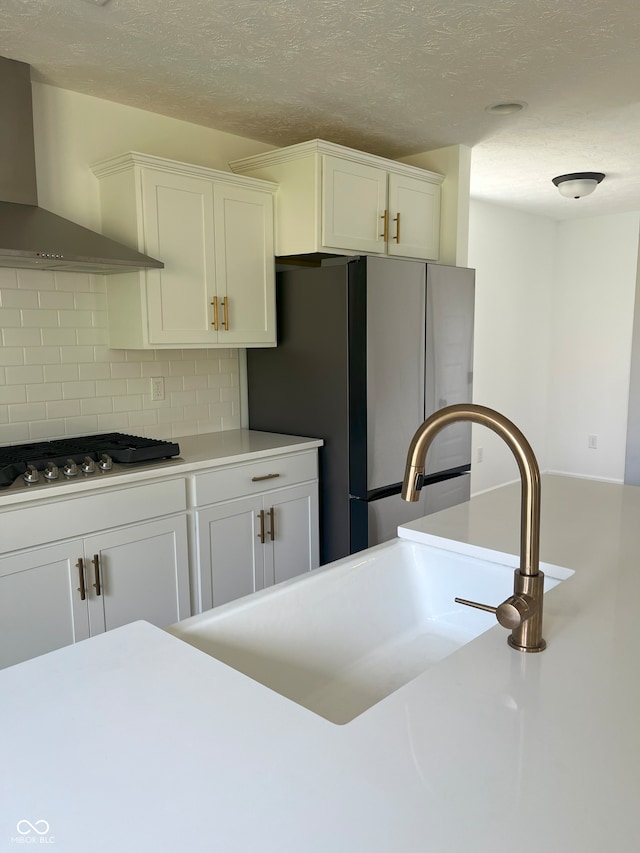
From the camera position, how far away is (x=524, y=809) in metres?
0.69

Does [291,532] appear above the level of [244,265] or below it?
below

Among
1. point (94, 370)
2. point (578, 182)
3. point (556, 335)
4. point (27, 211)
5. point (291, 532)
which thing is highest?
point (578, 182)

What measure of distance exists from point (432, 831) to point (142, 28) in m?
2.38

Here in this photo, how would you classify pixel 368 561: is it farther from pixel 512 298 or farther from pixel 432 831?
pixel 512 298

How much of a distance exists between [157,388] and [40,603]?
1.26 meters

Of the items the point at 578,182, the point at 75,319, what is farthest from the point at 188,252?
the point at 578,182

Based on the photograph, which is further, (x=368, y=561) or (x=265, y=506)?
(x=265, y=506)

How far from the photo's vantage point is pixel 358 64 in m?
2.48

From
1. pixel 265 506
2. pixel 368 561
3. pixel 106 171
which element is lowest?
pixel 265 506

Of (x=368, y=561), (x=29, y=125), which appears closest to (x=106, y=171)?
(x=29, y=125)

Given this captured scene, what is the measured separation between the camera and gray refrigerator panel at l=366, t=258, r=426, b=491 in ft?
9.82

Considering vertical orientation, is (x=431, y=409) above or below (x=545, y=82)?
Answer: below

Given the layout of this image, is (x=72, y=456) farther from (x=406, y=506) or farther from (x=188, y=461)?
(x=406, y=506)

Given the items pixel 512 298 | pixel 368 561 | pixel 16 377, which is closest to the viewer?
pixel 368 561
